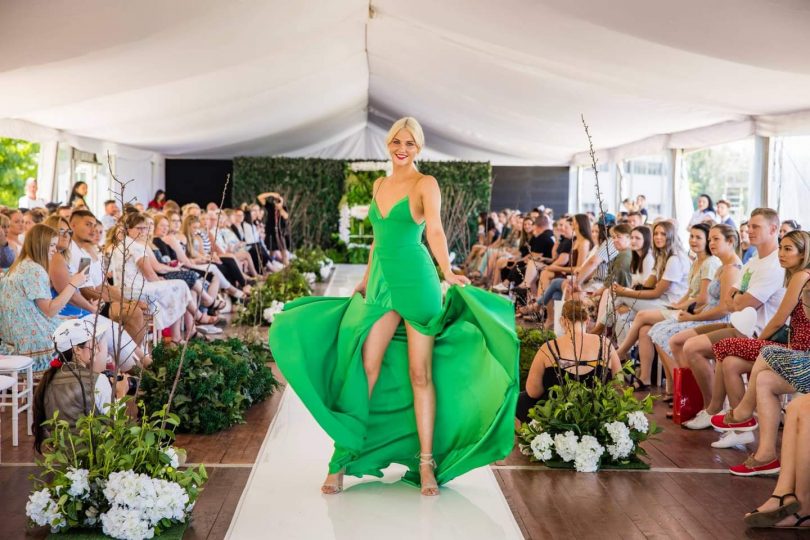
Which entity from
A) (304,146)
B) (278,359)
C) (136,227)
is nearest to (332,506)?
(278,359)

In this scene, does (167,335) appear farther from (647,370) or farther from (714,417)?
(714,417)

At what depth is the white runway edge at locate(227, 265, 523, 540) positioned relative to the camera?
3285 millimetres

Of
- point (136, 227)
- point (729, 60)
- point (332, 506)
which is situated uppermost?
point (729, 60)

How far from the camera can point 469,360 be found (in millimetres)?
3779

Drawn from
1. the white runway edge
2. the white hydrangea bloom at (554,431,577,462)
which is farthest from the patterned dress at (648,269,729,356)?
the white runway edge

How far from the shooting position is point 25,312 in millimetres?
4695

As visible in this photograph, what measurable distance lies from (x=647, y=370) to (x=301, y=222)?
13.8 m

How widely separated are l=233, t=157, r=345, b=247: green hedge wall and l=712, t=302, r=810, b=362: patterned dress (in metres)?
15.2

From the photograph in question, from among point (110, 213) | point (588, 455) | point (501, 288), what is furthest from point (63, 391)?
point (110, 213)

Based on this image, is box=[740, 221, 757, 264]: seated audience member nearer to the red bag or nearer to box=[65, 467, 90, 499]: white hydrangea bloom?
the red bag

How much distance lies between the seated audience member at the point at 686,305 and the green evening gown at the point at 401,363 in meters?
2.43

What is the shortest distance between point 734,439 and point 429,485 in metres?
1.82

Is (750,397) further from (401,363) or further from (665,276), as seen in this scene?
(665,276)

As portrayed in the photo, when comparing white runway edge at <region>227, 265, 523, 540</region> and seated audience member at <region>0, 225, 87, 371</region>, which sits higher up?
seated audience member at <region>0, 225, 87, 371</region>
